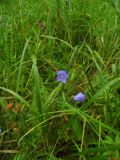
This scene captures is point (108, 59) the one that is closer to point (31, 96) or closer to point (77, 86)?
point (77, 86)

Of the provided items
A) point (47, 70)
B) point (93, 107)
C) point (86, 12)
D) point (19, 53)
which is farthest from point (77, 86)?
point (86, 12)

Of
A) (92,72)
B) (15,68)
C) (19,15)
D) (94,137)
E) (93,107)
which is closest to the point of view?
(94,137)

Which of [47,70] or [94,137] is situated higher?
[47,70]

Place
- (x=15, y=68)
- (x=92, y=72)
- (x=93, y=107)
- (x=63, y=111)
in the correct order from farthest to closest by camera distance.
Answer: (x=92, y=72)
(x=15, y=68)
(x=93, y=107)
(x=63, y=111)

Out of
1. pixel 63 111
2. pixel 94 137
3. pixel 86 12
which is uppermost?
pixel 86 12

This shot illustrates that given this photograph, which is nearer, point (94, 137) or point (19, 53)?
point (94, 137)

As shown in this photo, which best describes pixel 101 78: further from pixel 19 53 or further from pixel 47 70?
pixel 19 53

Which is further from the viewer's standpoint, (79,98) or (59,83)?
(59,83)
